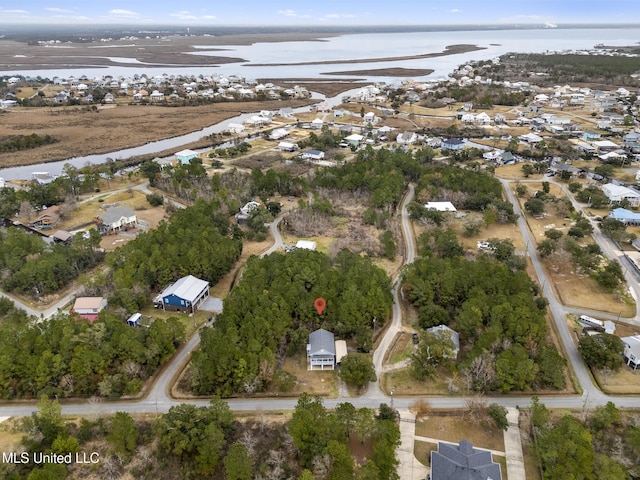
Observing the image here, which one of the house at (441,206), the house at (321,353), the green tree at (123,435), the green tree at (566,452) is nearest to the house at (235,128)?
the house at (441,206)

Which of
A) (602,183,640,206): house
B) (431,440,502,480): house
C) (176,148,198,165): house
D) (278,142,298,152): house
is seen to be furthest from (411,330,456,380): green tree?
(278,142,298,152): house


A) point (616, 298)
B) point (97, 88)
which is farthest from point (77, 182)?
point (97, 88)

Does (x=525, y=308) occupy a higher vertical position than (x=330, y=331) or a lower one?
higher

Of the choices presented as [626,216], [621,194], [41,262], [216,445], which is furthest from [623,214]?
[41,262]

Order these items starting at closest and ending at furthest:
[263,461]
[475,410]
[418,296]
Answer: [263,461]
[475,410]
[418,296]

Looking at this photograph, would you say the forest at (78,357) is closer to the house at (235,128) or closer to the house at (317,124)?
the house at (235,128)

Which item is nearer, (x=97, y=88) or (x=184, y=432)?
(x=184, y=432)

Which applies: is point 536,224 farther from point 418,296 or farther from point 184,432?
point 184,432
